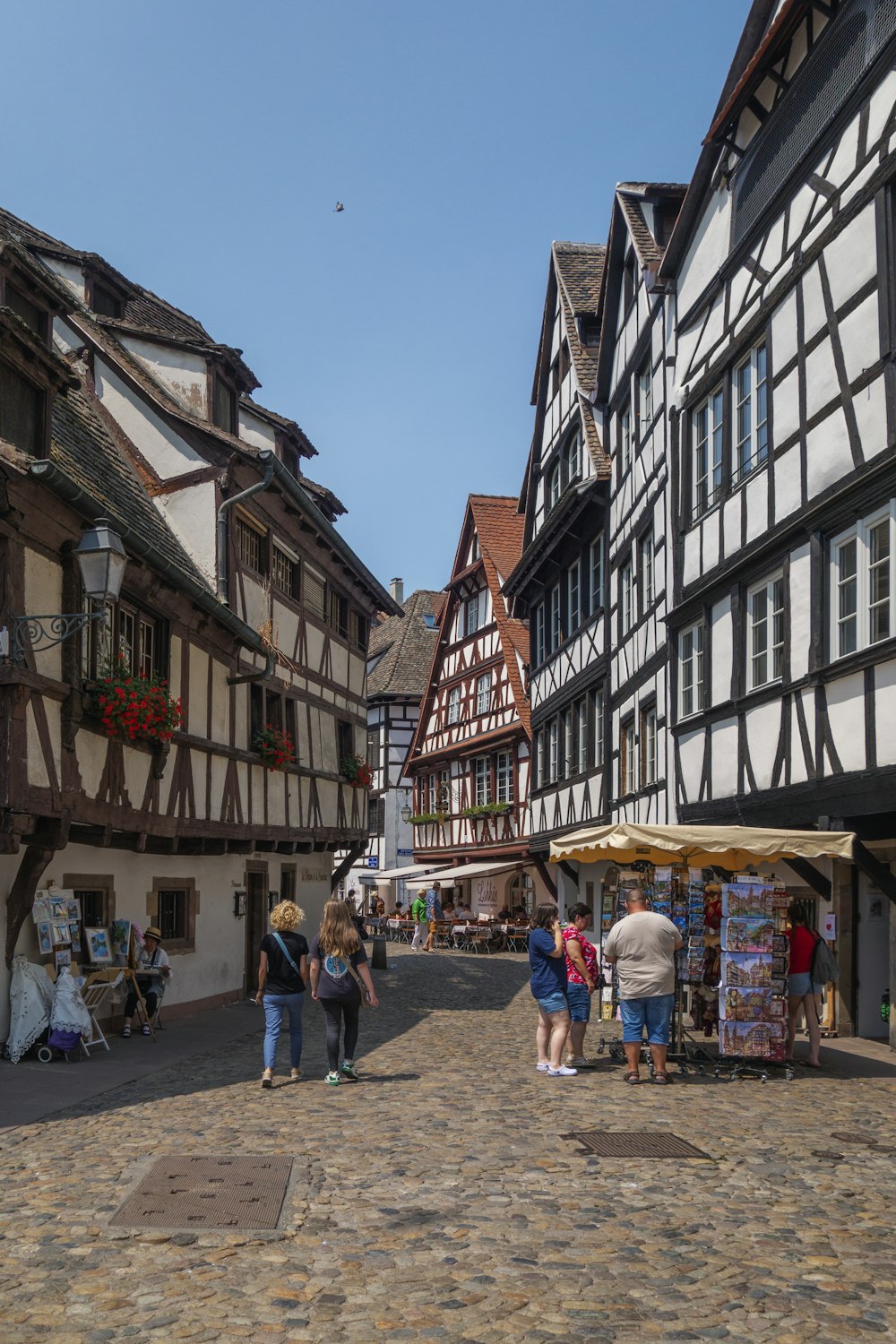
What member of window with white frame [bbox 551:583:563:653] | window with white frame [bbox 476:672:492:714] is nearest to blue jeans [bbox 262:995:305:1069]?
window with white frame [bbox 551:583:563:653]

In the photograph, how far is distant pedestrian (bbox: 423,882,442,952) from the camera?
129ft

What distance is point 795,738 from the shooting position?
14.3 metres

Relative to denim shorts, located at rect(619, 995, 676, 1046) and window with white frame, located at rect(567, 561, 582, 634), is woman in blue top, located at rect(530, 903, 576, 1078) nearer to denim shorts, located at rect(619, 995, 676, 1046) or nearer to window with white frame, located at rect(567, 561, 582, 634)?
denim shorts, located at rect(619, 995, 676, 1046)

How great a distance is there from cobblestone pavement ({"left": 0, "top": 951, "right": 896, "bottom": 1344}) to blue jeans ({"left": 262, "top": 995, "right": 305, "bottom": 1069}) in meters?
0.34

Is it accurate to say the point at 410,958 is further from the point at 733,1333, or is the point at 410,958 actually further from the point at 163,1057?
the point at 733,1333

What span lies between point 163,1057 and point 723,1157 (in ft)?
22.6

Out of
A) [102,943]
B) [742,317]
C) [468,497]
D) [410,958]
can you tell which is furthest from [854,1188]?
[468,497]

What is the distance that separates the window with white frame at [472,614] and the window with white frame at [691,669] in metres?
23.7

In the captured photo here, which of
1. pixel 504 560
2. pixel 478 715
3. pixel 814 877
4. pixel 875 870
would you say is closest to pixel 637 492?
pixel 814 877

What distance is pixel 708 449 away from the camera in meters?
18.1

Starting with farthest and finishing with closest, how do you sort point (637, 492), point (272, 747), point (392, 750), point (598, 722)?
point (392, 750), point (598, 722), point (637, 492), point (272, 747)

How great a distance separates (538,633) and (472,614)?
10565mm

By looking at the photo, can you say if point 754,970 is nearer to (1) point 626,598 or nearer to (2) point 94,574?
(2) point 94,574

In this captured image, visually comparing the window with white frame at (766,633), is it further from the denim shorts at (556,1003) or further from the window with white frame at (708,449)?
the denim shorts at (556,1003)
